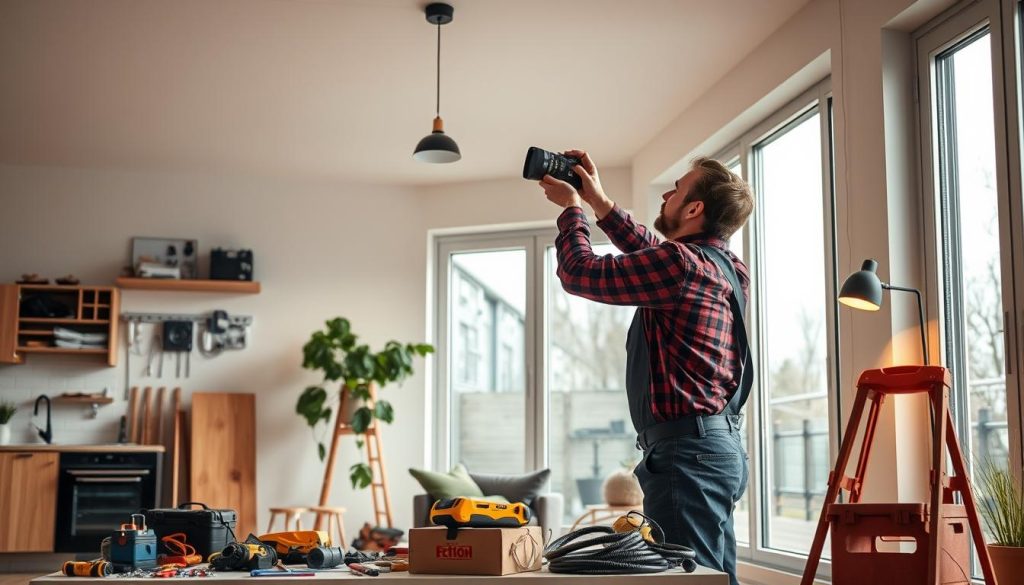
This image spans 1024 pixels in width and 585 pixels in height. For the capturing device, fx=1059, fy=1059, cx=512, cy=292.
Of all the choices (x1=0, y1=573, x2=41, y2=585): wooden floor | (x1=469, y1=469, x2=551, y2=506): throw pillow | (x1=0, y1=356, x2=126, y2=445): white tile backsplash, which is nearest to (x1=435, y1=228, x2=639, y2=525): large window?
(x1=469, y1=469, x2=551, y2=506): throw pillow

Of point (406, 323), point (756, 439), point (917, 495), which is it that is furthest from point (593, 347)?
point (917, 495)

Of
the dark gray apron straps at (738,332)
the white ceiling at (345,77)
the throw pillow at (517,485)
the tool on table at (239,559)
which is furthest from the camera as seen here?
the throw pillow at (517,485)

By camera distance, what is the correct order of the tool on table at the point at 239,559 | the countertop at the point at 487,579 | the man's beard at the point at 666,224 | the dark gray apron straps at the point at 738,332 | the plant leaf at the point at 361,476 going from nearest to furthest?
the countertop at the point at 487,579 → the tool on table at the point at 239,559 → the dark gray apron straps at the point at 738,332 → the man's beard at the point at 666,224 → the plant leaf at the point at 361,476

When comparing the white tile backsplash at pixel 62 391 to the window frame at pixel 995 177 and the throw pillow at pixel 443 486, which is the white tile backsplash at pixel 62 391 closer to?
the throw pillow at pixel 443 486

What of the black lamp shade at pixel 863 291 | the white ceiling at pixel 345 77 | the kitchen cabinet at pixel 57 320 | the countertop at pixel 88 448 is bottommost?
the countertop at pixel 88 448

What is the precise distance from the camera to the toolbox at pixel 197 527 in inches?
84.3

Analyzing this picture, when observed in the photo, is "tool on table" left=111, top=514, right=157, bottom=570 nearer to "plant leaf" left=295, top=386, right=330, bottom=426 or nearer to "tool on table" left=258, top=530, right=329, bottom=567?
"tool on table" left=258, top=530, right=329, bottom=567

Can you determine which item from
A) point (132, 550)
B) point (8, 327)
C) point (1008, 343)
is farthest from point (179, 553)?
point (8, 327)

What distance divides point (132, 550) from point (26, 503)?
5.27 meters

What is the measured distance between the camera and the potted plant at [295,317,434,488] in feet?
22.6

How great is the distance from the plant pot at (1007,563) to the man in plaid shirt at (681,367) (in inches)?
48.7

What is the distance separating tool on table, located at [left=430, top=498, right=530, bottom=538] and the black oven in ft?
17.4

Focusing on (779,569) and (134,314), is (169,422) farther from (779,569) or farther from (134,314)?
(779,569)

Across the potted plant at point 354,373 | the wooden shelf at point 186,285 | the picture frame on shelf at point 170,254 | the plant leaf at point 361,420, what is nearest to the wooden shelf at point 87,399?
the wooden shelf at point 186,285
